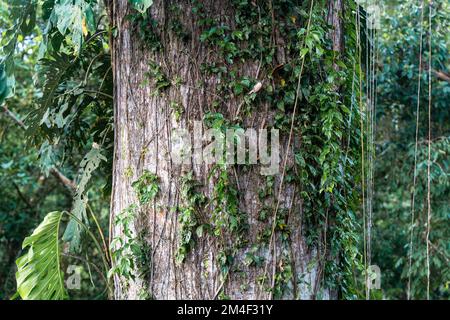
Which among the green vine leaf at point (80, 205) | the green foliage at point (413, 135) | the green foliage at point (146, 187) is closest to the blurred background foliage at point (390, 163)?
the green foliage at point (413, 135)

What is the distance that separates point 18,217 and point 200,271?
15.4 feet

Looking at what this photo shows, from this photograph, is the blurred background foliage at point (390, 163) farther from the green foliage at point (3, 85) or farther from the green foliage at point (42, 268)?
the green foliage at point (3, 85)

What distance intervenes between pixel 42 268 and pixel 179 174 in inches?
29.2

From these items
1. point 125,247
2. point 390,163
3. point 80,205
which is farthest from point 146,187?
point 390,163

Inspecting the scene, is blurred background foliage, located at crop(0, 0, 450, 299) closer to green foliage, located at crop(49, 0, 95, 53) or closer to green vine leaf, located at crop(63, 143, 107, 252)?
green vine leaf, located at crop(63, 143, 107, 252)

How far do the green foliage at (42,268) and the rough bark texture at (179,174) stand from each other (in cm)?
28

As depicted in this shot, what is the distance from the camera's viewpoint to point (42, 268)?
8.36ft

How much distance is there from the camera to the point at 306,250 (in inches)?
94.7

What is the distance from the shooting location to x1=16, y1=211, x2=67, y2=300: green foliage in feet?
8.26

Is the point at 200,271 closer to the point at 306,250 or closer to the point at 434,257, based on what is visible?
the point at 306,250

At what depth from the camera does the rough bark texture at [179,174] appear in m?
2.35

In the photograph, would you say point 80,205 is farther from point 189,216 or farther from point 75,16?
point 75,16
